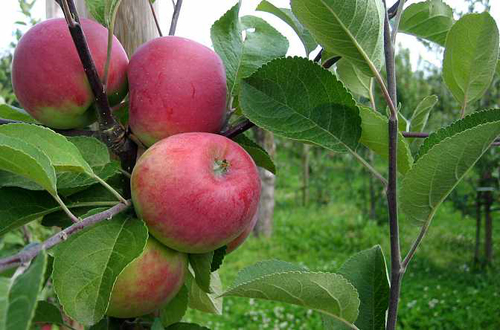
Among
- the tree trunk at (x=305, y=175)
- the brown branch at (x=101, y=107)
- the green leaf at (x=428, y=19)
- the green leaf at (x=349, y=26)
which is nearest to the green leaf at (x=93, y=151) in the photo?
the brown branch at (x=101, y=107)

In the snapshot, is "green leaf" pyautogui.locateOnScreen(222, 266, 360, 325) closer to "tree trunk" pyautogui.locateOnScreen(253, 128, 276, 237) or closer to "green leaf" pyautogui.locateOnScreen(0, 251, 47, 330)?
"green leaf" pyautogui.locateOnScreen(0, 251, 47, 330)

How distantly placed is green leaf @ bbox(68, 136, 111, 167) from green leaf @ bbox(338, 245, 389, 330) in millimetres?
284

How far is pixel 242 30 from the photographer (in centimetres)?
67

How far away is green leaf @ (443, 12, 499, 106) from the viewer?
54cm

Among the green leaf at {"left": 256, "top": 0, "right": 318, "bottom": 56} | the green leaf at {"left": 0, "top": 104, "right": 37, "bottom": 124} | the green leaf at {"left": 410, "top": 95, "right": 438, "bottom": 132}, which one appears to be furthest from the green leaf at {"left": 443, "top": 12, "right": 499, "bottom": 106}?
the green leaf at {"left": 0, "top": 104, "right": 37, "bottom": 124}

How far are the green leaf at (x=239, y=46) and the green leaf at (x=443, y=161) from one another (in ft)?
0.74

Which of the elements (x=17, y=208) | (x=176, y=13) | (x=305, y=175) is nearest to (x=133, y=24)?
(x=176, y=13)

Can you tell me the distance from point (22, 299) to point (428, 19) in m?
0.55

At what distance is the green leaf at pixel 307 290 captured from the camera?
1.50ft

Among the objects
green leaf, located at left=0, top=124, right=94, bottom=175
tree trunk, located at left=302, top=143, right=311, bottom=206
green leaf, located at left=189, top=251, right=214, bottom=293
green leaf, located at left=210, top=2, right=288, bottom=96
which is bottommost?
tree trunk, located at left=302, top=143, right=311, bottom=206

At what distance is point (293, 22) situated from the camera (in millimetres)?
688

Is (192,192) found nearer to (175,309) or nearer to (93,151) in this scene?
(93,151)

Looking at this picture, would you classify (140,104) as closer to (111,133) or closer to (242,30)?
(111,133)

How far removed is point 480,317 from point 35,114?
3.13 m
